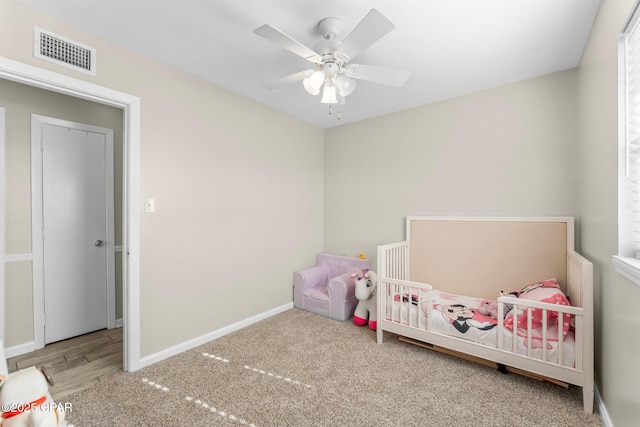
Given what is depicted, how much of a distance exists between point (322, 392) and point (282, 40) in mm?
2175

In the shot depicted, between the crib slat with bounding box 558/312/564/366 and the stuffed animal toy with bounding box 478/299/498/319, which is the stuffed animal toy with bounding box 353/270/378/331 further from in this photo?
the crib slat with bounding box 558/312/564/366

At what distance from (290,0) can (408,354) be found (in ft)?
8.71

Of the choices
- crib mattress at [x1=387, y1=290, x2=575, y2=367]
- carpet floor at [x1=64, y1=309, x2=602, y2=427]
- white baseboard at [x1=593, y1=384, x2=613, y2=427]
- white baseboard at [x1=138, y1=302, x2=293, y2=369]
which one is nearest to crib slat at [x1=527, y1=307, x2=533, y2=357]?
crib mattress at [x1=387, y1=290, x2=575, y2=367]

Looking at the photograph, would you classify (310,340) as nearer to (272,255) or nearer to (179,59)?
(272,255)

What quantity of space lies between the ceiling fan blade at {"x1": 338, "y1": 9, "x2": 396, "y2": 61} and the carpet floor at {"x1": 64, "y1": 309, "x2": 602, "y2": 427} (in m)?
2.12

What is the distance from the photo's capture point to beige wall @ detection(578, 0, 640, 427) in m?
1.28

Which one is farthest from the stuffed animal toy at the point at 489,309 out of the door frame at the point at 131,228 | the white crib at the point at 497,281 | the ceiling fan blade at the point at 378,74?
the door frame at the point at 131,228

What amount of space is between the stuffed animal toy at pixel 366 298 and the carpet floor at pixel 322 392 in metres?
0.43

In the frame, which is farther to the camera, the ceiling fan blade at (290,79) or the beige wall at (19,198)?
the beige wall at (19,198)

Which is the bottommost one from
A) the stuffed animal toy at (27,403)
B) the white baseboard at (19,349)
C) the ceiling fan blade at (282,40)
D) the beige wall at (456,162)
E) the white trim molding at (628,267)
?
the white baseboard at (19,349)

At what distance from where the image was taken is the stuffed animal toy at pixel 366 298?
2863 millimetres

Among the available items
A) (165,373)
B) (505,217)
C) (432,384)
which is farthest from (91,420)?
(505,217)

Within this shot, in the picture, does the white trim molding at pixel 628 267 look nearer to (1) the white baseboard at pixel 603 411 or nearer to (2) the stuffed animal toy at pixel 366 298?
(1) the white baseboard at pixel 603 411

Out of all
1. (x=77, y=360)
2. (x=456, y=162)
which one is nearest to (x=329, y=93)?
(x=456, y=162)
